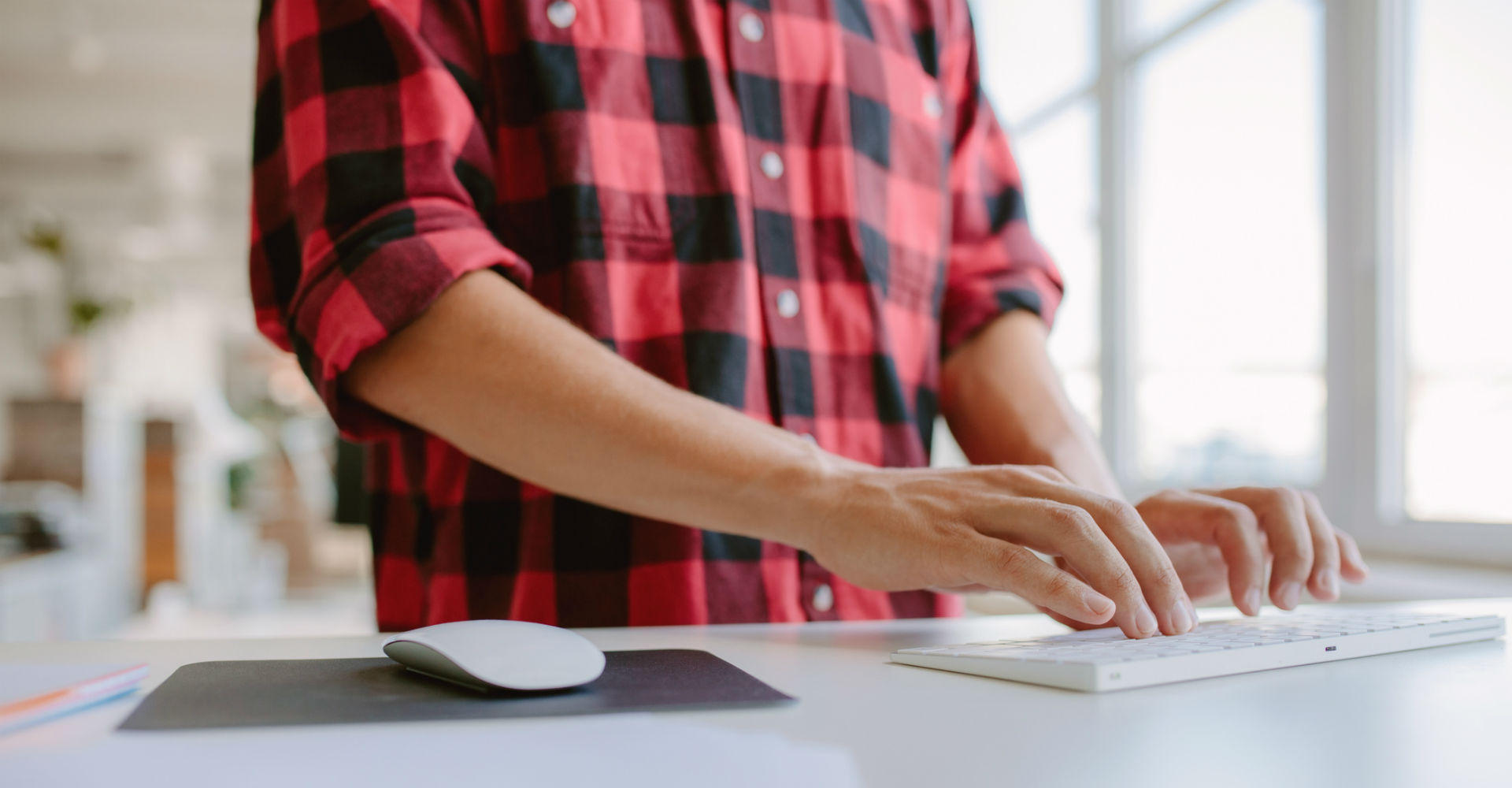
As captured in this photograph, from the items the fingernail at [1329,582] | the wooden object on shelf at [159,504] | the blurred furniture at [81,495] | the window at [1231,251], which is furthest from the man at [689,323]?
the wooden object on shelf at [159,504]

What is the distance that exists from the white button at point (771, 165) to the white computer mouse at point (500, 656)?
1.85ft

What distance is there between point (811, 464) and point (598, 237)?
1.01 feet

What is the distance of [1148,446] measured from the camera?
3006 mm

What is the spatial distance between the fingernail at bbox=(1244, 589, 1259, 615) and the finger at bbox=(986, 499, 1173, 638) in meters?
0.14

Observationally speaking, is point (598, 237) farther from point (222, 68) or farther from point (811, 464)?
point (222, 68)

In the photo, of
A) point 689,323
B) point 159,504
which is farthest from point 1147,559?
point 159,504

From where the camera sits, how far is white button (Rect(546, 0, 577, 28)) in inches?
34.8

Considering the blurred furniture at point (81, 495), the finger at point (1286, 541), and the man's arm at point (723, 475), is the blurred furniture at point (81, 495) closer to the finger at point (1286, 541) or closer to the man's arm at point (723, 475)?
the man's arm at point (723, 475)

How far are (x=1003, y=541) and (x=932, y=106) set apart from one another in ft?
2.17

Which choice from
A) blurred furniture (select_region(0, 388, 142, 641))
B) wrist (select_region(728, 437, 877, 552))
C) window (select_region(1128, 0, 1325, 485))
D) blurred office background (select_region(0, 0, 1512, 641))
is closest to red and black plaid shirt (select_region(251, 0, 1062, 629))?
wrist (select_region(728, 437, 877, 552))

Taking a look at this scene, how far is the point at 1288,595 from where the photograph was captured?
72 cm

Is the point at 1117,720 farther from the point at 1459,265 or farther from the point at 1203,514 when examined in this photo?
the point at 1459,265

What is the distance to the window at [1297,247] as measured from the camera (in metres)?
Answer: 1.87

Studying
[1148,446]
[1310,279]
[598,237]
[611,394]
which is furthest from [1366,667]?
[1148,446]
